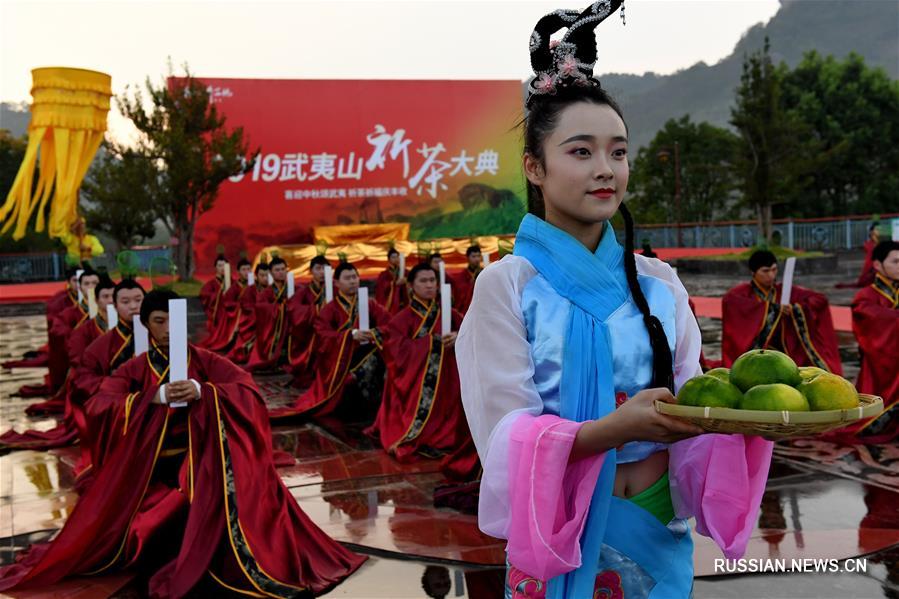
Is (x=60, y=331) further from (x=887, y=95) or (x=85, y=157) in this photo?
(x=887, y=95)

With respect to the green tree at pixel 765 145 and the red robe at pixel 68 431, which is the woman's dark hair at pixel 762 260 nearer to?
the red robe at pixel 68 431

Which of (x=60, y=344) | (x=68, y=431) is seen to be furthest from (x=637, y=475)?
(x=60, y=344)

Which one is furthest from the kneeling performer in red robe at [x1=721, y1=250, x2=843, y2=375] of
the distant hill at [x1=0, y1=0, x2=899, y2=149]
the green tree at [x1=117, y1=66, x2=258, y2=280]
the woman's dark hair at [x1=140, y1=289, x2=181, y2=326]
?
the distant hill at [x1=0, y1=0, x2=899, y2=149]

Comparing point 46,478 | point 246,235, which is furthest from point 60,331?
point 246,235

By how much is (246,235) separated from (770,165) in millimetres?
14107

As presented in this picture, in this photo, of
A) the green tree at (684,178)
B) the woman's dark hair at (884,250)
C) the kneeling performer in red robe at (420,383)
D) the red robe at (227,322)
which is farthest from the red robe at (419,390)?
the green tree at (684,178)

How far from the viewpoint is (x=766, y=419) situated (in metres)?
1.27

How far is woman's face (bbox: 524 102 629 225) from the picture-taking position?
1605mm

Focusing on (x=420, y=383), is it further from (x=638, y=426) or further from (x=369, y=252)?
(x=369, y=252)

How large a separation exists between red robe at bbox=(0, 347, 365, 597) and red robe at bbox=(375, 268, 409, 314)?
257 inches

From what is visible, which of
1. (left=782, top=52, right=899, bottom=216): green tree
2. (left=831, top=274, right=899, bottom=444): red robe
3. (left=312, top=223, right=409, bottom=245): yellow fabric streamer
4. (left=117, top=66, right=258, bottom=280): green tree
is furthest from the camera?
(left=782, top=52, right=899, bottom=216): green tree

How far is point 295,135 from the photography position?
25.4 metres

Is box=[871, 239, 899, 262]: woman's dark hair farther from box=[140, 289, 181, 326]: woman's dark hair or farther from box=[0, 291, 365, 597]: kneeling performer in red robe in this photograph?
box=[140, 289, 181, 326]: woman's dark hair

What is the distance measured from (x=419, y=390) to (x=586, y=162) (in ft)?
16.4
